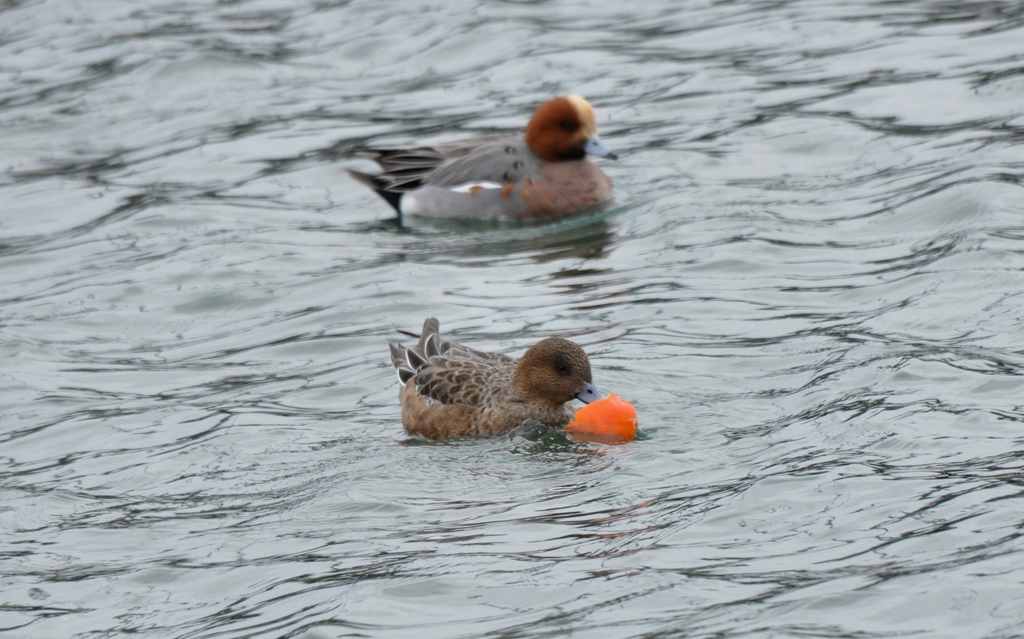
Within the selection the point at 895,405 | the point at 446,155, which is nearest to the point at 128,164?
the point at 446,155

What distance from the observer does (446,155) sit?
13.1 m

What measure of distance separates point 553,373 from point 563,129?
Result: 4877 mm

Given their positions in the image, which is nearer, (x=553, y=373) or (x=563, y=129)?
(x=553, y=373)

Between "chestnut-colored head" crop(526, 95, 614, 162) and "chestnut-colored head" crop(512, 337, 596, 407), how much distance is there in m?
4.73

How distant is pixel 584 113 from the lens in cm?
1263

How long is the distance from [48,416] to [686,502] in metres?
4.11

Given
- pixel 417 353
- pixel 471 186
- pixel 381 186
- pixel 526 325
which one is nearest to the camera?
pixel 417 353

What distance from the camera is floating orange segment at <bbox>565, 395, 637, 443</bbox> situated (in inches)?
307

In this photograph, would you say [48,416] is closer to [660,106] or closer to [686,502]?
[686,502]

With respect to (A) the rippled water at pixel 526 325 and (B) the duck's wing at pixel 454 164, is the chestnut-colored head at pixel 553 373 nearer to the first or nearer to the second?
(A) the rippled water at pixel 526 325

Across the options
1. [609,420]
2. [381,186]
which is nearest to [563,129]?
[381,186]

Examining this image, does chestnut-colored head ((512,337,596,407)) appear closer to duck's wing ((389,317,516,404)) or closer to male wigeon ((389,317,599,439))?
male wigeon ((389,317,599,439))

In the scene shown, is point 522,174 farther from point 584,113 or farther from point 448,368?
point 448,368

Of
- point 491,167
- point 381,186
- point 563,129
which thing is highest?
point 563,129
